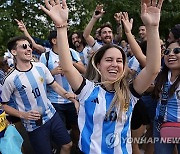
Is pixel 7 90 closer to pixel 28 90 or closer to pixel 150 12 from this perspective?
pixel 28 90

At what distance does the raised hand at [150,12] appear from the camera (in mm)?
2717

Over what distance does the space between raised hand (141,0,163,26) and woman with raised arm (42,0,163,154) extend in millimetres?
381

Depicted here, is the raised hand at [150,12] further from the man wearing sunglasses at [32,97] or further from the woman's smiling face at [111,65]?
the man wearing sunglasses at [32,97]

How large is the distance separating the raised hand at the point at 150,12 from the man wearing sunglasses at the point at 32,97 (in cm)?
208

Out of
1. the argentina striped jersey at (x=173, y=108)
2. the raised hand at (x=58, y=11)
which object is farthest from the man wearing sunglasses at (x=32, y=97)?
the raised hand at (x=58, y=11)

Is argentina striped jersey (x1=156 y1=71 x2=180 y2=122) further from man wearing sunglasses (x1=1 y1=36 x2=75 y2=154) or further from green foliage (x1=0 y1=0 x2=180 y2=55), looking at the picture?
green foliage (x1=0 y1=0 x2=180 y2=55)

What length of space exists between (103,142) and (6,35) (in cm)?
A: 1066

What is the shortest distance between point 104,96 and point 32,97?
1.83m

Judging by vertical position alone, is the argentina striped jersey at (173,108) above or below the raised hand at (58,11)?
below

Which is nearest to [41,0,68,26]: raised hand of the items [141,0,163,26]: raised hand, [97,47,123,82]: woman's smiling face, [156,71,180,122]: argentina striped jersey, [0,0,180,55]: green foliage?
[97,47,123,82]: woman's smiling face

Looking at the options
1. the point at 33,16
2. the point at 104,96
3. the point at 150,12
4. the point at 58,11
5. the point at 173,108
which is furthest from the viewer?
the point at 33,16

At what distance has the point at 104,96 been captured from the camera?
305 centimetres

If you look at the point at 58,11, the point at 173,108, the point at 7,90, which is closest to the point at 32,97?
the point at 7,90

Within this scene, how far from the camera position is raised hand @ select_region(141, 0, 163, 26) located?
107 inches
